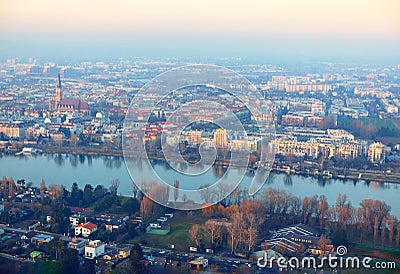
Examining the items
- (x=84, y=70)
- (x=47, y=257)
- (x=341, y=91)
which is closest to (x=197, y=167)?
(x=47, y=257)

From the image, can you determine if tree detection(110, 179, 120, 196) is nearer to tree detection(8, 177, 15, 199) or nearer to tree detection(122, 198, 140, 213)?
tree detection(122, 198, 140, 213)

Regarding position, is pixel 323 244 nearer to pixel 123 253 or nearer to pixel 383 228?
pixel 383 228


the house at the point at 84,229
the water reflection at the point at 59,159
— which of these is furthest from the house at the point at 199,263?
the water reflection at the point at 59,159

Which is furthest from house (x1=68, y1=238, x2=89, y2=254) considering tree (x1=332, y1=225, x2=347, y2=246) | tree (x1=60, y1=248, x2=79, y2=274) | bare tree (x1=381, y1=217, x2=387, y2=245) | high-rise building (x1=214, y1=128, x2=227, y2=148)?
high-rise building (x1=214, y1=128, x2=227, y2=148)

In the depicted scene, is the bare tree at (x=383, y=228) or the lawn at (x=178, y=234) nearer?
the lawn at (x=178, y=234)

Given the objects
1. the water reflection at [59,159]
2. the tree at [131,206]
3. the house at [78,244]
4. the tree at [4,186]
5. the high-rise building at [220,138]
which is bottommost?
the house at [78,244]

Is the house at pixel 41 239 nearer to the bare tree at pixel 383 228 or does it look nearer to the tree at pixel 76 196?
the tree at pixel 76 196

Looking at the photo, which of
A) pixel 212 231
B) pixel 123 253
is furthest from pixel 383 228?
pixel 123 253

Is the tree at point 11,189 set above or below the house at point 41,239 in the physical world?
above
